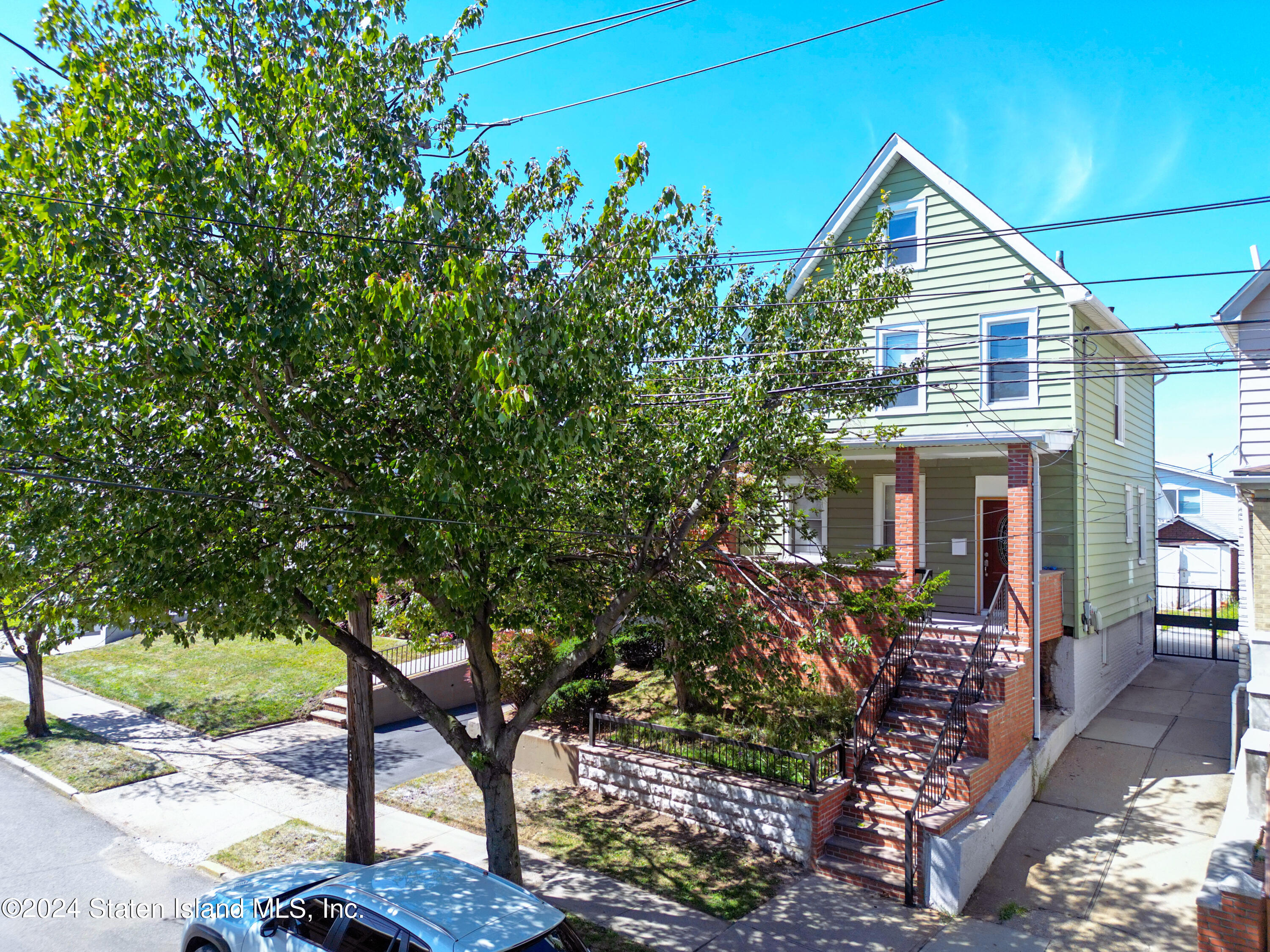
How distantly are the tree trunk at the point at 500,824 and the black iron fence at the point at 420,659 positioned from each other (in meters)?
10.1

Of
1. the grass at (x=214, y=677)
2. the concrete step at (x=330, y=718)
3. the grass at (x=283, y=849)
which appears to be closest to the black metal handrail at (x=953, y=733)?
the grass at (x=283, y=849)

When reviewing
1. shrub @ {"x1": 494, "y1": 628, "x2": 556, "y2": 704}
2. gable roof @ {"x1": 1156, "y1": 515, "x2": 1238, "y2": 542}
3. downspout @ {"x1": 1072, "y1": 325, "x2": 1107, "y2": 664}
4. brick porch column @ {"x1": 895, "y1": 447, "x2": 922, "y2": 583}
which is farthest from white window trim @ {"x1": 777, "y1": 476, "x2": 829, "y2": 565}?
gable roof @ {"x1": 1156, "y1": 515, "x2": 1238, "y2": 542}

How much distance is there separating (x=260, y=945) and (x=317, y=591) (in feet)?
9.69

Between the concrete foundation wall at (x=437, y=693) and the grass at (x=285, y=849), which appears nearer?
the grass at (x=285, y=849)

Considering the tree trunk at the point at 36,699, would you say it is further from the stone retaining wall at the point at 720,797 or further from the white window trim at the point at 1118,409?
the white window trim at the point at 1118,409

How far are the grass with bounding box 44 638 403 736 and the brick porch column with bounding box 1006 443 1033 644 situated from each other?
1393 cm

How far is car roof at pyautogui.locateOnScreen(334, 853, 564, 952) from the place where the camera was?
5711 millimetres

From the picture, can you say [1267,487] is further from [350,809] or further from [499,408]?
[350,809]

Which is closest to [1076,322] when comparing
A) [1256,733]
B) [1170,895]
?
[1256,733]

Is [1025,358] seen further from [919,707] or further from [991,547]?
[919,707]

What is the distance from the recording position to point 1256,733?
9.34 m

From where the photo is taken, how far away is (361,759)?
1010 cm

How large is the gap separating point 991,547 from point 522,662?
940 cm

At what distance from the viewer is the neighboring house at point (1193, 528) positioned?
3059 centimetres
